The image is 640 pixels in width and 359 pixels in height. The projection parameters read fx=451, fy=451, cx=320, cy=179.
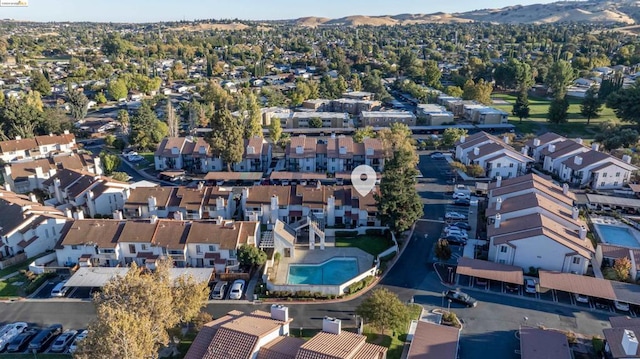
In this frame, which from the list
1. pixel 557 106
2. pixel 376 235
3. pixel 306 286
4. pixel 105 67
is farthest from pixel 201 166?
pixel 105 67

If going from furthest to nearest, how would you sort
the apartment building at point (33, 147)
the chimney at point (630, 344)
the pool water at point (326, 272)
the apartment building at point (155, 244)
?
the apartment building at point (33, 147) → the apartment building at point (155, 244) → the pool water at point (326, 272) → the chimney at point (630, 344)

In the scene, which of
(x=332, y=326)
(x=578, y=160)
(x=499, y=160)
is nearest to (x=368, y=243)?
(x=332, y=326)

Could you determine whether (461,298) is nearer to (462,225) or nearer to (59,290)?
(462,225)

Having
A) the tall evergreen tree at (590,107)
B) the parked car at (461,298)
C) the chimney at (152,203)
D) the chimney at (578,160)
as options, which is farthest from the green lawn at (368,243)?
the tall evergreen tree at (590,107)

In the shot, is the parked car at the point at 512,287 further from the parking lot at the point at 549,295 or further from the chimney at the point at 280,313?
the chimney at the point at 280,313

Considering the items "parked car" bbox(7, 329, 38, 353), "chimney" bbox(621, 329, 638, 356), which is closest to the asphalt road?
"parked car" bbox(7, 329, 38, 353)

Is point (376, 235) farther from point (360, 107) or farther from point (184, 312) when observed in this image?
point (360, 107)
